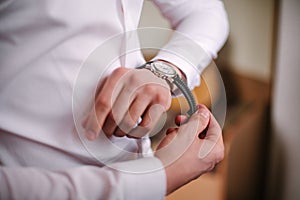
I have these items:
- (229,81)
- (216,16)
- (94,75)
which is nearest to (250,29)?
(229,81)

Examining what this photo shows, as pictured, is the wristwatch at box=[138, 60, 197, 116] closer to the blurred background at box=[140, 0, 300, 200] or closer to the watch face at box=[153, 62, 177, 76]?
the watch face at box=[153, 62, 177, 76]

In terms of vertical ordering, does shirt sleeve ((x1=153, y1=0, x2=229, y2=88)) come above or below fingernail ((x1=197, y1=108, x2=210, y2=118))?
above

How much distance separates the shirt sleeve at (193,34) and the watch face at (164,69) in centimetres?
2

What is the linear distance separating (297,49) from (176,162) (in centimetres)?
47

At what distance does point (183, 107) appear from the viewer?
1.15 feet

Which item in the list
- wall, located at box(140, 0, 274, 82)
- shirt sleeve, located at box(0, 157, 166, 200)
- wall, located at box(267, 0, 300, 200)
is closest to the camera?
→ shirt sleeve, located at box(0, 157, 166, 200)

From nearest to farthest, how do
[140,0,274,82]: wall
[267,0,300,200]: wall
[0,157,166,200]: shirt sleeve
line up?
[0,157,166,200]: shirt sleeve, [267,0,300,200]: wall, [140,0,274,82]: wall

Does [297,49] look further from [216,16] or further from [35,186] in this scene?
[35,186]

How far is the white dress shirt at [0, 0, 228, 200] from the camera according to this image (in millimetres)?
287

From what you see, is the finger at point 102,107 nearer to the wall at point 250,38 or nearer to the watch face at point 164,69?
the watch face at point 164,69

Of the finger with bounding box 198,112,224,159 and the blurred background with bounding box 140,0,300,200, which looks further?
the blurred background with bounding box 140,0,300,200

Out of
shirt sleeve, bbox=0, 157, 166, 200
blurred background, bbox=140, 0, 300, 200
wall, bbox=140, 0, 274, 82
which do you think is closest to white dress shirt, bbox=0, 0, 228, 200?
shirt sleeve, bbox=0, 157, 166, 200

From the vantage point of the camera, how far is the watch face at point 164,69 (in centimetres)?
34

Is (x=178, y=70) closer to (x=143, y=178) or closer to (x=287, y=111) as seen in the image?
(x=143, y=178)
